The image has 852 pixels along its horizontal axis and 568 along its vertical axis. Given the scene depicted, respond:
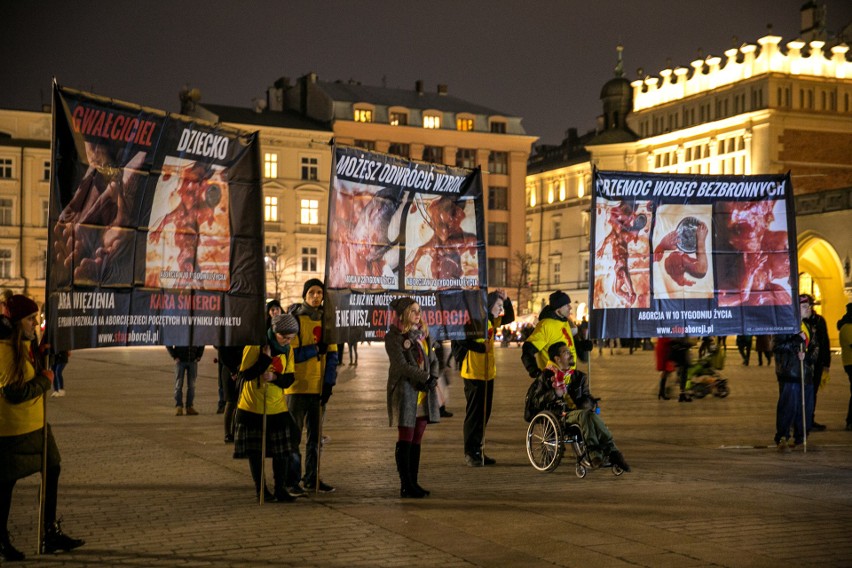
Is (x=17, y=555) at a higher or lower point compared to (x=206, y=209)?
lower

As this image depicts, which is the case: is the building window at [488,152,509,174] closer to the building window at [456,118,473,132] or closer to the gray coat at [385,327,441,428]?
the building window at [456,118,473,132]

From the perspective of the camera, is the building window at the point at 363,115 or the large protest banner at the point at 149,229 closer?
the large protest banner at the point at 149,229

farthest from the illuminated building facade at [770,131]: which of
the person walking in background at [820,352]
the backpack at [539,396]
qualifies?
the backpack at [539,396]

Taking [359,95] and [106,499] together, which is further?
[359,95]

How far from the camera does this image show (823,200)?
5475cm

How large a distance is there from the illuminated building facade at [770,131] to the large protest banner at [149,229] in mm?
47377

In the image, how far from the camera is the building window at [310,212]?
8369cm

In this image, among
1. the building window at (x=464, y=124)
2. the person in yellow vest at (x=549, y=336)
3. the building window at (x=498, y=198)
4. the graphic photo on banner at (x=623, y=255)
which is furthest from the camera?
the building window at (x=498, y=198)

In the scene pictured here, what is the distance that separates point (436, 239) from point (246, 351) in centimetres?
273

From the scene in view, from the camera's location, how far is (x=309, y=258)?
83.4 meters

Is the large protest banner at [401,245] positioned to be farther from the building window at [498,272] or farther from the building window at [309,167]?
the building window at [498,272]

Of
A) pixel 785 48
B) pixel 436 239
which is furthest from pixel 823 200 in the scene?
pixel 436 239

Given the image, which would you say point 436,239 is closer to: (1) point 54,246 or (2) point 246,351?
(2) point 246,351

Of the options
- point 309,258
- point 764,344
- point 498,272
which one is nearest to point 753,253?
point 764,344
